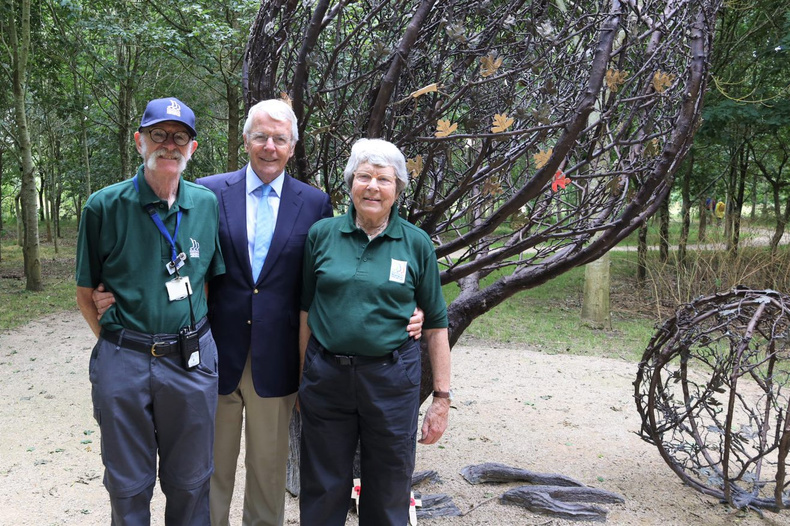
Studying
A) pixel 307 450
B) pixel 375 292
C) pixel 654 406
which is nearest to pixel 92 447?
pixel 307 450

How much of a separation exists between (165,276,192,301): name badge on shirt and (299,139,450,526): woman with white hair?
48cm

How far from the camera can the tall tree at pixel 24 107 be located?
1043 cm

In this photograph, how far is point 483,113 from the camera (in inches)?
133

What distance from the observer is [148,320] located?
7.61 ft

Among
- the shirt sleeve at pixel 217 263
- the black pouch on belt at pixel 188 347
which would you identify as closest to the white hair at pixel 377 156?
the shirt sleeve at pixel 217 263

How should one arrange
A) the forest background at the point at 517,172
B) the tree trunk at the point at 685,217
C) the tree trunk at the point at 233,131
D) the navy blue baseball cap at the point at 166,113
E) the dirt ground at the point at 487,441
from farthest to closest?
the tree trunk at the point at 685,217, the tree trunk at the point at 233,131, the forest background at the point at 517,172, the dirt ground at the point at 487,441, the navy blue baseball cap at the point at 166,113

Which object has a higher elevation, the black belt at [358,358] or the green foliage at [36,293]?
the black belt at [358,358]

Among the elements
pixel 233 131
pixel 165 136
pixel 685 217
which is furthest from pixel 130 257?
pixel 685 217

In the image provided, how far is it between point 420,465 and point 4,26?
38.8 feet

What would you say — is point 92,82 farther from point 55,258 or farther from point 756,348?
point 756,348

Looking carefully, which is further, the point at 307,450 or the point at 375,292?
the point at 307,450

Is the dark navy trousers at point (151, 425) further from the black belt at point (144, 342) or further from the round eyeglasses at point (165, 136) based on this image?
the round eyeglasses at point (165, 136)

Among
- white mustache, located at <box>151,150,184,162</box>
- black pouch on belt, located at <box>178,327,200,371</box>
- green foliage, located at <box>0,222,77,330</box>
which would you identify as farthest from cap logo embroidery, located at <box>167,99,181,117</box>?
green foliage, located at <box>0,222,77,330</box>

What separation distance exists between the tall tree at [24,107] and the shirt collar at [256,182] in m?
9.88
